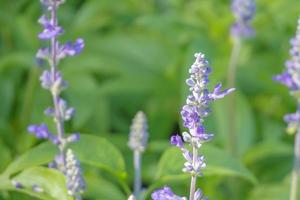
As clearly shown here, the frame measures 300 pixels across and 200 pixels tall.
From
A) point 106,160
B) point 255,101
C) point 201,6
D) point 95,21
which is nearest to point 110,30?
point 95,21

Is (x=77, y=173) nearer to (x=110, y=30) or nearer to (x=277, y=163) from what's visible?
(x=277, y=163)

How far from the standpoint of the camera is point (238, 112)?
5020 mm

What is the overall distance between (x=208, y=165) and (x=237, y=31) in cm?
127

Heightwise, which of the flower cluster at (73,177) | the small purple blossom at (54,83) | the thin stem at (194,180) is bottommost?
the thin stem at (194,180)

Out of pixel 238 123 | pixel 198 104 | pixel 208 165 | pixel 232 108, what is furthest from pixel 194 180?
pixel 238 123

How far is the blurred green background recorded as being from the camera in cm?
467

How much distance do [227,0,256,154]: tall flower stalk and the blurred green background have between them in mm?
114

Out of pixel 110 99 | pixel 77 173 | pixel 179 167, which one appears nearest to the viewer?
pixel 77 173

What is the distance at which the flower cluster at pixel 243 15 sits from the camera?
3803 mm

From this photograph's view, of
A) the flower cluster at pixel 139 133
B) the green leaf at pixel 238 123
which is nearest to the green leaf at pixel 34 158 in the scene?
the flower cluster at pixel 139 133

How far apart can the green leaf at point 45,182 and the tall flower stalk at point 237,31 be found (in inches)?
60.9

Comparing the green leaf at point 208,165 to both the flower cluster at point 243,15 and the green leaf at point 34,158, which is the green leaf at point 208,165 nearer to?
the green leaf at point 34,158

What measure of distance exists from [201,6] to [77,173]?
11.3ft

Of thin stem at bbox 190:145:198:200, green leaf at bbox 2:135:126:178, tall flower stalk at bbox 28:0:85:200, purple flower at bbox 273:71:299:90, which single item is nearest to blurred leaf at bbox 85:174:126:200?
green leaf at bbox 2:135:126:178
